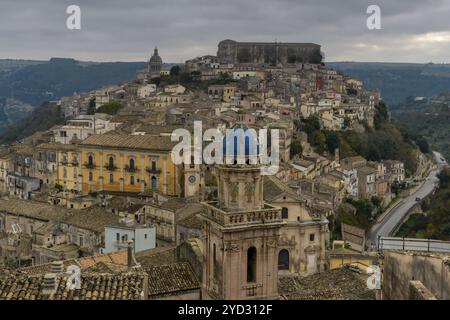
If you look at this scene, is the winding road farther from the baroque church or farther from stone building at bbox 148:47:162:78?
stone building at bbox 148:47:162:78

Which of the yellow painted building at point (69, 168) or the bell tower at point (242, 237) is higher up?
the bell tower at point (242, 237)

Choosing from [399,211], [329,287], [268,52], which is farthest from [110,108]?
[329,287]

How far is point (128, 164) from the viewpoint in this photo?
172 feet

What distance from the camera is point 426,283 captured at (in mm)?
14766

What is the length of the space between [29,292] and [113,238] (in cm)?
2464

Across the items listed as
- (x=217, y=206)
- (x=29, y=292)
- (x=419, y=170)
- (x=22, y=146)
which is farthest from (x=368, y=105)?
(x=29, y=292)

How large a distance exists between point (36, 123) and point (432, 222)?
7518 cm

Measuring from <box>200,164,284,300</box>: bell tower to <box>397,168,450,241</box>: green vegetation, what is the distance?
1486 inches

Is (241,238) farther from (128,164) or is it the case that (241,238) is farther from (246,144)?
(128,164)

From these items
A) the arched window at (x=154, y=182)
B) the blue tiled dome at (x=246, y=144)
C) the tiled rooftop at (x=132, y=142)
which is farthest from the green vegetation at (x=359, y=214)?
the blue tiled dome at (x=246, y=144)

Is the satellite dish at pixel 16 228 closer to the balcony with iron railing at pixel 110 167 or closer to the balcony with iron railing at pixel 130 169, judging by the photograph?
the balcony with iron railing at pixel 110 167

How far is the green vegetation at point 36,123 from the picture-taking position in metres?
107

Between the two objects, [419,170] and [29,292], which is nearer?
[29,292]
